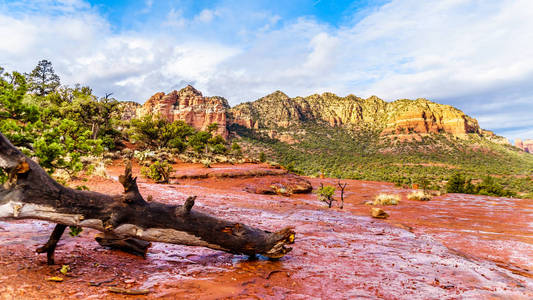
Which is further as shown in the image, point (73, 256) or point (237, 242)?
point (237, 242)

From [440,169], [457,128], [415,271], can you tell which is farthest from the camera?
[457,128]

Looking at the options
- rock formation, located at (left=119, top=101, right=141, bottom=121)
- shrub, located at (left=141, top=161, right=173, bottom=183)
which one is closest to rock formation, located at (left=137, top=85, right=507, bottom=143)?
rock formation, located at (left=119, top=101, right=141, bottom=121)

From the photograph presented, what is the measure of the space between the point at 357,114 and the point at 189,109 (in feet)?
208

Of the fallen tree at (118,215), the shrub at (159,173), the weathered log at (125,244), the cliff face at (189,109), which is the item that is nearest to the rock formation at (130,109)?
the cliff face at (189,109)

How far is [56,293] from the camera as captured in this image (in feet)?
10.2

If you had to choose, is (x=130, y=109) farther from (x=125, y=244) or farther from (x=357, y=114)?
(x=125, y=244)

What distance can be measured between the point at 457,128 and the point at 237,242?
107 meters

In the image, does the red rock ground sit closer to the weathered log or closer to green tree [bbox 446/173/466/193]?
the weathered log

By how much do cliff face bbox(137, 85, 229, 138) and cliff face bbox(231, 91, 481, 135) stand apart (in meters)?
7.58

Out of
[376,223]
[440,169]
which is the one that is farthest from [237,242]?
[440,169]

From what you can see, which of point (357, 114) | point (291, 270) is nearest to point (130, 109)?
point (357, 114)

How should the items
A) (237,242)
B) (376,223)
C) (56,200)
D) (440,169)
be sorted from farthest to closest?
1. (440,169)
2. (376,223)
3. (237,242)
4. (56,200)

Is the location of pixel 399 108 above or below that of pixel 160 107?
above

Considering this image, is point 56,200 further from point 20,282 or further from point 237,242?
point 237,242
